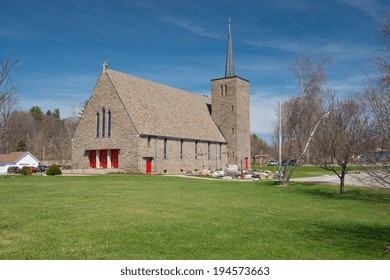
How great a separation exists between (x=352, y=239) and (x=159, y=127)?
34.3 m

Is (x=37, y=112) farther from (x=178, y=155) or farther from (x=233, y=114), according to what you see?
(x=178, y=155)

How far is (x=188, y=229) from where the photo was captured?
10039 mm

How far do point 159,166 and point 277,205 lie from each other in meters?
26.9

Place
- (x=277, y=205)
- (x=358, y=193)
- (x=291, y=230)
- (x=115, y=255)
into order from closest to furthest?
1. (x=115, y=255)
2. (x=291, y=230)
3. (x=277, y=205)
4. (x=358, y=193)

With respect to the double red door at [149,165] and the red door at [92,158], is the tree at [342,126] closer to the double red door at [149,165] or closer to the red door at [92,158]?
the double red door at [149,165]

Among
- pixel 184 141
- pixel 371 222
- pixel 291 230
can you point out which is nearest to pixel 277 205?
pixel 371 222

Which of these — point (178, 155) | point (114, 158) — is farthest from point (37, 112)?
point (178, 155)

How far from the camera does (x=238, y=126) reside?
52500 mm

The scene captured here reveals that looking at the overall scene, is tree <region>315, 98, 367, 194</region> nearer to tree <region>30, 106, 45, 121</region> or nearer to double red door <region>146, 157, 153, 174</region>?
double red door <region>146, 157, 153, 174</region>

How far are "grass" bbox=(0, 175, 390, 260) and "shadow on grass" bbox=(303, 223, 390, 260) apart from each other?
0.07 ft

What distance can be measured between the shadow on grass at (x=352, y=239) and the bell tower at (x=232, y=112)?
41.2 metres

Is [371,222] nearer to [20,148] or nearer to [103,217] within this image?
[103,217]

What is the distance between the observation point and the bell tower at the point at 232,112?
52375mm

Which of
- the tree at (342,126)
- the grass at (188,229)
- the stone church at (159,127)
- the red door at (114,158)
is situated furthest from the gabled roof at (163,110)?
the grass at (188,229)
